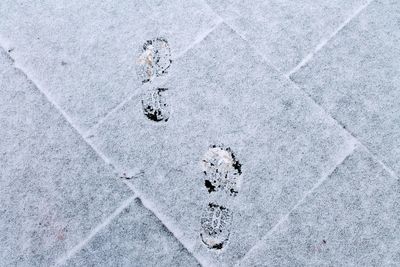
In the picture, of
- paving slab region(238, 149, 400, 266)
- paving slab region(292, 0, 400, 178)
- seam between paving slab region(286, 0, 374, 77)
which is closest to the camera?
paving slab region(238, 149, 400, 266)

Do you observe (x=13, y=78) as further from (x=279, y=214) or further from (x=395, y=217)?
(x=395, y=217)

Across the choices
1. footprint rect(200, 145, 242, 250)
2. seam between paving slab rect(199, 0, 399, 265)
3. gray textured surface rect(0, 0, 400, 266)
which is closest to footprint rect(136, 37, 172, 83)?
gray textured surface rect(0, 0, 400, 266)

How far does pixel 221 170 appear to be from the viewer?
1681 millimetres

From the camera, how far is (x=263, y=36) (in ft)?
6.24

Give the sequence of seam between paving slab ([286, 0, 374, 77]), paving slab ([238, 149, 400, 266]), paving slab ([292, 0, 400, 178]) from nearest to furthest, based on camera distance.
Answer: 1. paving slab ([238, 149, 400, 266])
2. paving slab ([292, 0, 400, 178])
3. seam between paving slab ([286, 0, 374, 77])

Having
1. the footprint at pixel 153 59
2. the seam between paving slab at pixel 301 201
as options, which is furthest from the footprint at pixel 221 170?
the footprint at pixel 153 59

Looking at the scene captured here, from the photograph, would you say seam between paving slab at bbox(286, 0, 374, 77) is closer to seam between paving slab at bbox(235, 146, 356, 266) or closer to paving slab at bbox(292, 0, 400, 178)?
paving slab at bbox(292, 0, 400, 178)

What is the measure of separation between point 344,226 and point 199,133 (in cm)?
74

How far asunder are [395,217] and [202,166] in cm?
85

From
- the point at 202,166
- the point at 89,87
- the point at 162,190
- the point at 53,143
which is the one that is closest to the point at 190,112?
the point at 202,166

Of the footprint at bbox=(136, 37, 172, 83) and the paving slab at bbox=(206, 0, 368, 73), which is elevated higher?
the paving slab at bbox=(206, 0, 368, 73)

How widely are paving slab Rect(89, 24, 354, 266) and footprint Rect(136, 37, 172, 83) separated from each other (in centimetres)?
6

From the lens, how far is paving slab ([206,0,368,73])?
6.15 feet

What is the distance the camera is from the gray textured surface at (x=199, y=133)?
1600mm
